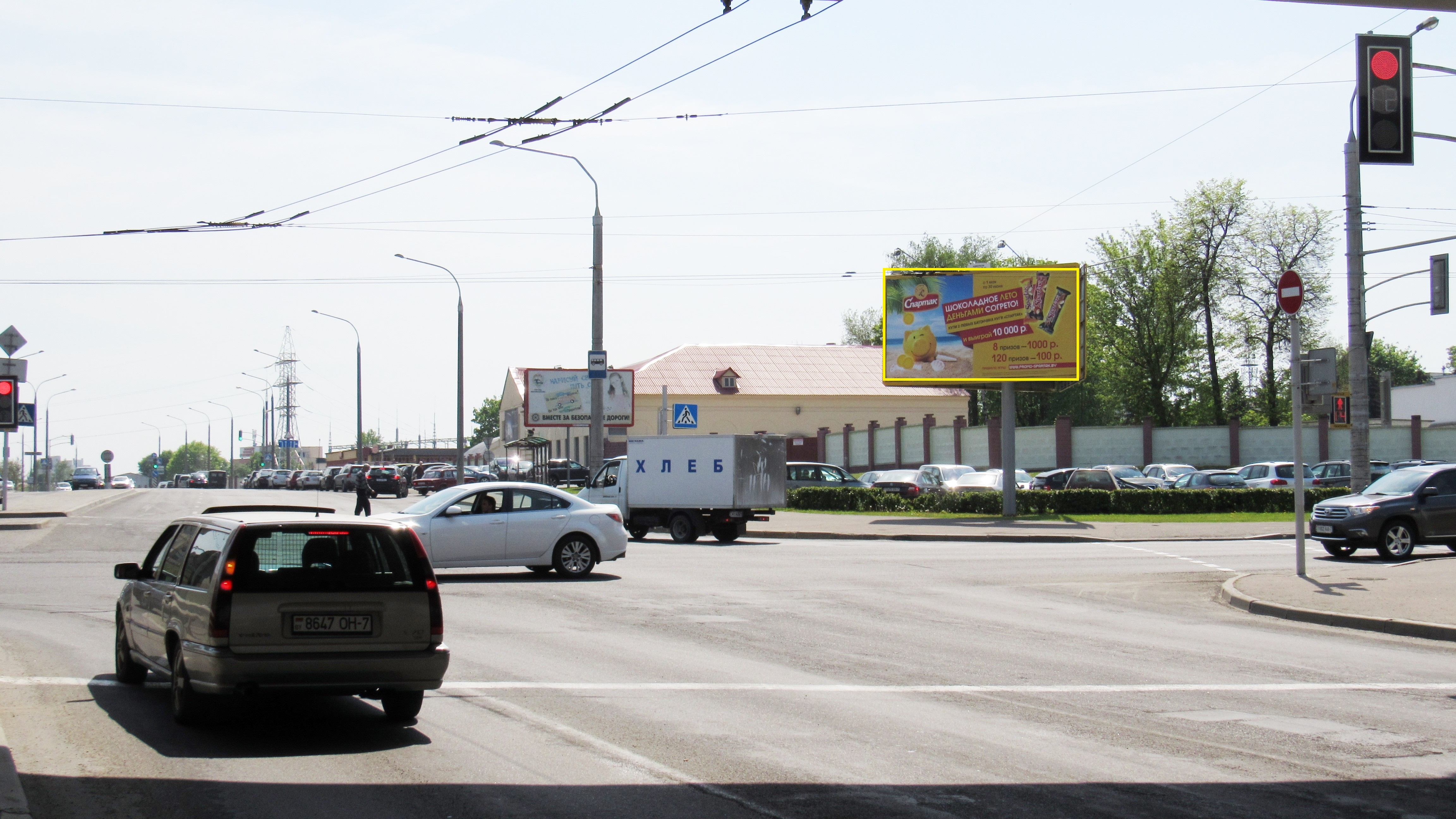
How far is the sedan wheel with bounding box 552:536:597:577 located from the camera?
18.8 meters

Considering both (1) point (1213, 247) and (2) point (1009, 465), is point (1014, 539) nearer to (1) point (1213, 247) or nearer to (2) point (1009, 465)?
(2) point (1009, 465)

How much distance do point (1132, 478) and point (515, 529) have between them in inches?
1243

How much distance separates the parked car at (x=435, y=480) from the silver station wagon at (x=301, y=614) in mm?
50156

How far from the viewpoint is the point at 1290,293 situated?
18094 millimetres

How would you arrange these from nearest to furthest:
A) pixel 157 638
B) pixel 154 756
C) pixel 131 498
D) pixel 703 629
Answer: pixel 154 756 < pixel 157 638 < pixel 703 629 < pixel 131 498

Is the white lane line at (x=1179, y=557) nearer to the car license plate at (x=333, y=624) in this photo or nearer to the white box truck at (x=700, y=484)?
the white box truck at (x=700, y=484)

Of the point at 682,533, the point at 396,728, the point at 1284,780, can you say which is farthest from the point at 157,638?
the point at 682,533

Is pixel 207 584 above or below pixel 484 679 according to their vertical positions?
above

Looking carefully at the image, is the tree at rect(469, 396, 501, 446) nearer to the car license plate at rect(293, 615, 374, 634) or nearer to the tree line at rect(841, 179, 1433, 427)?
the tree line at rect(841, 179, 1433, 427)

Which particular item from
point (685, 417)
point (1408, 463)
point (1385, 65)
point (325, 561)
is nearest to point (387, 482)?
point (685, 417)

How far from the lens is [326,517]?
27.6ft

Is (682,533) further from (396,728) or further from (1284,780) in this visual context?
(1284,780)

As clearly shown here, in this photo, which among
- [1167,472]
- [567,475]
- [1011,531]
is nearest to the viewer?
[1011,531]

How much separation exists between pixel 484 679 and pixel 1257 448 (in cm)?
4872
